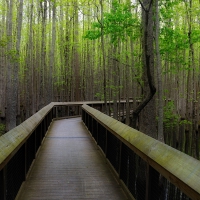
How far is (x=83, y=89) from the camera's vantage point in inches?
1145

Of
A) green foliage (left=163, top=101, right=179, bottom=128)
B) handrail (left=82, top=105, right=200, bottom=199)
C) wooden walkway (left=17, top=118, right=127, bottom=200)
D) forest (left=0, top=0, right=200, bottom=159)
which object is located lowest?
wooden walkway (left=17, top=118, right=127, bottom=200)

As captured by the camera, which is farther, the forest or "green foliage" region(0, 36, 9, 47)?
"green foliage" region(0, 36, 9, 47)

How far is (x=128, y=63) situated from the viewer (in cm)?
1970

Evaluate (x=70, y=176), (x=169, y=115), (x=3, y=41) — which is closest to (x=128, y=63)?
(x=169, y=115)

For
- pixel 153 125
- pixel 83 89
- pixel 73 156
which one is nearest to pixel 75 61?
pixel 83 89

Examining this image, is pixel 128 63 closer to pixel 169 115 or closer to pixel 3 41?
pixel 169 115

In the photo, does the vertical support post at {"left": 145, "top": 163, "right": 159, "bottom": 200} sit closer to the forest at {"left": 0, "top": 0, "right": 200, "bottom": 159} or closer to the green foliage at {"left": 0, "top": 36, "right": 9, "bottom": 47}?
the forest at {"left": 0, "top": 0, "right": 200, "bottom": 159}

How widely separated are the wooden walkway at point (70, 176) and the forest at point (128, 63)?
283 centimetres

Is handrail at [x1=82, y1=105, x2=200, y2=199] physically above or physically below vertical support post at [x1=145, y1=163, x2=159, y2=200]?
above

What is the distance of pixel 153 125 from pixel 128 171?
4.99m

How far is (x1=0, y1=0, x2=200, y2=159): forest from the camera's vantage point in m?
10.1

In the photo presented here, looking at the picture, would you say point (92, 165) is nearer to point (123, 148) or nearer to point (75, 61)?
point (123, 148)

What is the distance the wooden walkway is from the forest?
2827 millimetres

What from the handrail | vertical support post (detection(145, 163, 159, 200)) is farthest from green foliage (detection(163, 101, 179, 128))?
vertical support post (detection(145, 163, 159, 200))
